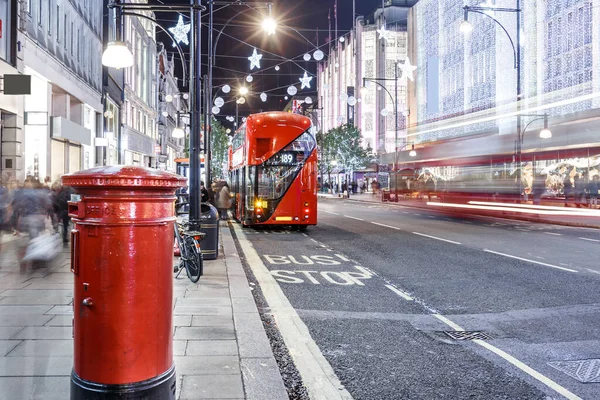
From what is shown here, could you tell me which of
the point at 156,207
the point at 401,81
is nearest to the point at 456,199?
the point at 156,207

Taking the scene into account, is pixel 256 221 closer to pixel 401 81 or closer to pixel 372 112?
pixel 401 81

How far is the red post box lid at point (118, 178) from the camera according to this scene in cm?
296

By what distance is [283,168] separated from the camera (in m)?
18.9

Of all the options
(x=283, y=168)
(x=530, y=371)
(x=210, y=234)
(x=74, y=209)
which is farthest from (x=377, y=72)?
(x=74, y=209)

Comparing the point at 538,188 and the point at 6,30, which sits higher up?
the point at 6,30

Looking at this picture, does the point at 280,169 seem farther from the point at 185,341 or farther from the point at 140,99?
the point at 140,99

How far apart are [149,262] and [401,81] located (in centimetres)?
6565

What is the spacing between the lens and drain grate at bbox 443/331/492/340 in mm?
6047

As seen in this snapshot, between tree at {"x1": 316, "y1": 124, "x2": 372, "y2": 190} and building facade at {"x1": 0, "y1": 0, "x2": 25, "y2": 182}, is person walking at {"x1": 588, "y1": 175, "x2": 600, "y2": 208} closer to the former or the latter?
building facade at {"x1": 0, "y1": 0, "x2": 25, "y2": 182}

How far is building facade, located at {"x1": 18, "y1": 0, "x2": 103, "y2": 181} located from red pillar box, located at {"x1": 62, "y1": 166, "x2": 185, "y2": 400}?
14686mm

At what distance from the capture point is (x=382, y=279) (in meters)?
9.77

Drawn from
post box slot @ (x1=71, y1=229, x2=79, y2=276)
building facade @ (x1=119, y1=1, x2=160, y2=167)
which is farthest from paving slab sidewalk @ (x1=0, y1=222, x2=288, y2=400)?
building facade @ (x1=119, y1=1, x2=160, y2=167)

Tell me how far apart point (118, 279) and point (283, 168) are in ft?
52.3

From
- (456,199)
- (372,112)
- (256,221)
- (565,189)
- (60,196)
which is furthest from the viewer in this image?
(372,112)
